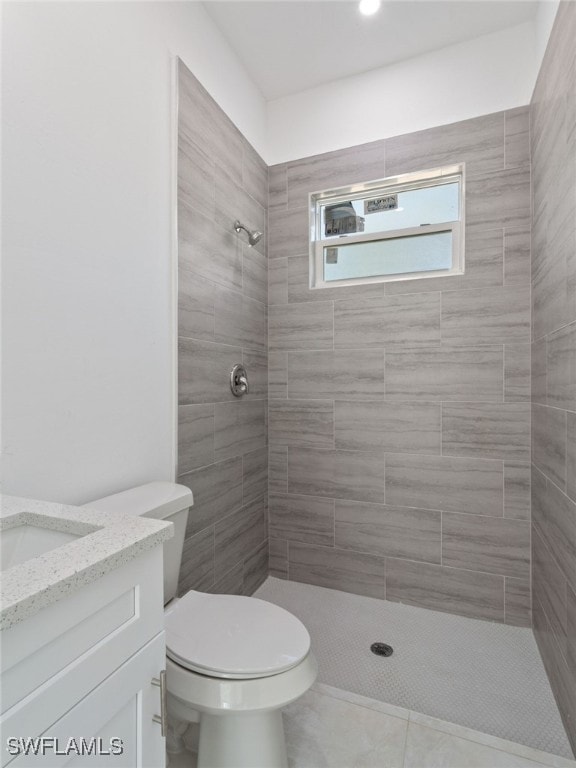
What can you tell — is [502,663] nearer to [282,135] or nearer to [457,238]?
[457,238]

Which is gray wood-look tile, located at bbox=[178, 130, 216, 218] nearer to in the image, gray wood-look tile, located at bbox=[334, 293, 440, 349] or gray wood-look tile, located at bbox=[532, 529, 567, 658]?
gray wood-look tile, located at bbox=[334, 293, 440, 349]

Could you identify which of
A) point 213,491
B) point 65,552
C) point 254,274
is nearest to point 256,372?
point 254,274

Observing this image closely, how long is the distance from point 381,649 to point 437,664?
0.25 m

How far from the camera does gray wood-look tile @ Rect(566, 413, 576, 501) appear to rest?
133 centimetres

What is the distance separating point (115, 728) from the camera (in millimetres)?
755

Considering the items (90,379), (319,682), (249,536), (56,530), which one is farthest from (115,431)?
(319,682)

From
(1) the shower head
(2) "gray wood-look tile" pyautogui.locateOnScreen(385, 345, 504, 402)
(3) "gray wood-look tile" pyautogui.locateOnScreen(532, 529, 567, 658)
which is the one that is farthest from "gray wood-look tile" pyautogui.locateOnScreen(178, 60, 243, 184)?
(3) "gray wood-look tile" pyautogui.locateOnScreen(532, 529, 567, 658)

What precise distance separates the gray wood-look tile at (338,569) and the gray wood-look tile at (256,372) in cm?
96

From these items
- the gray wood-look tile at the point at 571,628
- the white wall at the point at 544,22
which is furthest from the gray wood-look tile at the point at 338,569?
the white wall at the point at 544,22

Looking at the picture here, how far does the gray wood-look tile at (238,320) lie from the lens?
205 centimetres

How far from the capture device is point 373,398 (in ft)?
7.57

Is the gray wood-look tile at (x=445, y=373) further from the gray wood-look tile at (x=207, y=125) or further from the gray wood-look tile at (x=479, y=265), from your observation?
the gray wood-look tile at (x=207, y=125)

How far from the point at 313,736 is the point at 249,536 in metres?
1.02

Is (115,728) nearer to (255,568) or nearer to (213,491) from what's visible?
(213,491)
